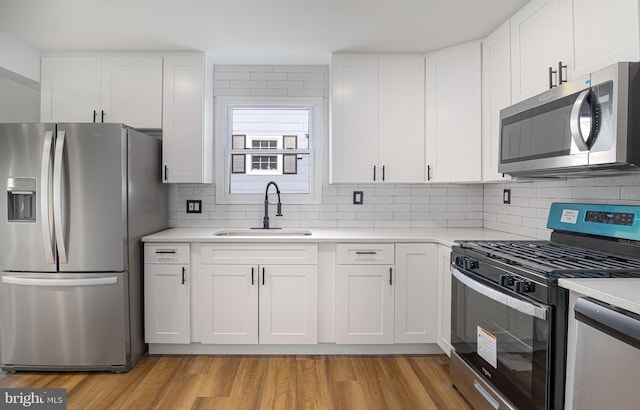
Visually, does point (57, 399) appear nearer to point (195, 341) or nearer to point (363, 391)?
point (195, 341)

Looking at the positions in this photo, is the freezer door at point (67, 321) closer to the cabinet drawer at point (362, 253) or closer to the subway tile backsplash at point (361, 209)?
the subway tile backsplash at point (361, 209)

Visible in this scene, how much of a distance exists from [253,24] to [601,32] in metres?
2.01

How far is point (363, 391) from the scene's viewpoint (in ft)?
7.68

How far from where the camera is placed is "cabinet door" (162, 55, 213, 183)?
3.09m

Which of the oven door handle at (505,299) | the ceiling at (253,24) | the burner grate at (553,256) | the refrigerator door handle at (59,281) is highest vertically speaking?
the ceiling at (253,24)

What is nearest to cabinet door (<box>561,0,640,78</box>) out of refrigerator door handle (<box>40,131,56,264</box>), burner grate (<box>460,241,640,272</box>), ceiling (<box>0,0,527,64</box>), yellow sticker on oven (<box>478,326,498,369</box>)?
ceiling (<box>0,0,527,64</box>)

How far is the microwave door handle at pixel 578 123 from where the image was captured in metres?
1.58

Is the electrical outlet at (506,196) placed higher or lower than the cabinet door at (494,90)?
lower

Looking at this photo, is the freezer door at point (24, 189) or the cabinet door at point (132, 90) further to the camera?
the cabinet door at point (132, 90)

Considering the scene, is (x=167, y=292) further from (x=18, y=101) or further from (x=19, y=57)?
(x=18, y=101)

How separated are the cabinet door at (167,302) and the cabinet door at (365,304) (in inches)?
44.5

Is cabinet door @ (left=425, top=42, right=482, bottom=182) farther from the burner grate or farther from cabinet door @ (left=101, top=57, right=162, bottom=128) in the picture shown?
cabinet door @ (left=101, top=57, right=162, bottom=128)

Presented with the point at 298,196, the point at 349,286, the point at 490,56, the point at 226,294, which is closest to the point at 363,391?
the point at 349,286

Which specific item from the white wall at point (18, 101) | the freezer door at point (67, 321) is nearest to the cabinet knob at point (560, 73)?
the freezer door at point (67, 321)
